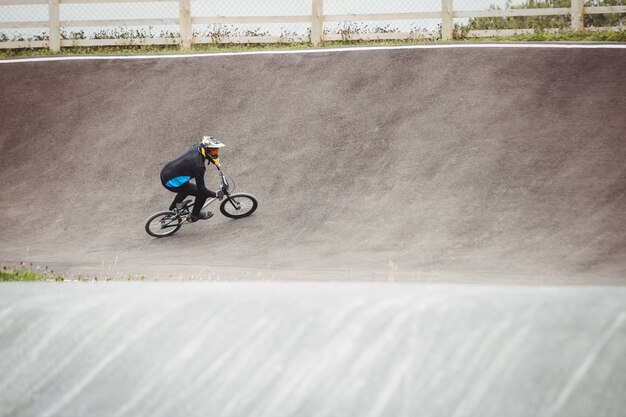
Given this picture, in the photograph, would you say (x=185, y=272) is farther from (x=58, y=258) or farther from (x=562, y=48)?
(x=562, y=48)

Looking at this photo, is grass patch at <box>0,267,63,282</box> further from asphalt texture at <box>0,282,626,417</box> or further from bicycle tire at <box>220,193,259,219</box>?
bicycle tire at <box>220,193,259,219</box>

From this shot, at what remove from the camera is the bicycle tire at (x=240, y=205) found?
1313 cm

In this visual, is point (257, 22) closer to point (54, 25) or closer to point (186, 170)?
point (54, 25)

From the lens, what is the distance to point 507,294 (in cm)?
492

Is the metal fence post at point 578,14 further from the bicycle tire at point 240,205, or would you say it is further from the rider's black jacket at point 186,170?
the rider's black jacket at point 186,170

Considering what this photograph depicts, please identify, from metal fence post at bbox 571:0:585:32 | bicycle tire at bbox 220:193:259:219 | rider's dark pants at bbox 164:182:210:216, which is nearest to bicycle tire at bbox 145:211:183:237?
rider's dark pants at bbox 164:182:210:216

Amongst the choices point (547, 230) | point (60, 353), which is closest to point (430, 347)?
point (60, 353)

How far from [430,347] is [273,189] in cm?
952

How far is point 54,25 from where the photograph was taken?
21.1m

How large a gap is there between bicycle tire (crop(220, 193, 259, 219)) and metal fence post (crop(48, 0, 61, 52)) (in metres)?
10.6

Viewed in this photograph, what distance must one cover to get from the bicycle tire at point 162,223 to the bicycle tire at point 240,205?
33.1 inches

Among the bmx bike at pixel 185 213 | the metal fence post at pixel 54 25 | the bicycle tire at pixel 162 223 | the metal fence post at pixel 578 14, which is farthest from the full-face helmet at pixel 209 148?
the metal fence post at pixel 578 14

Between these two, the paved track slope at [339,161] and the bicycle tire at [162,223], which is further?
the bicycle tire at [162,223]

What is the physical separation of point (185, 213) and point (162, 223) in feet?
1.47
